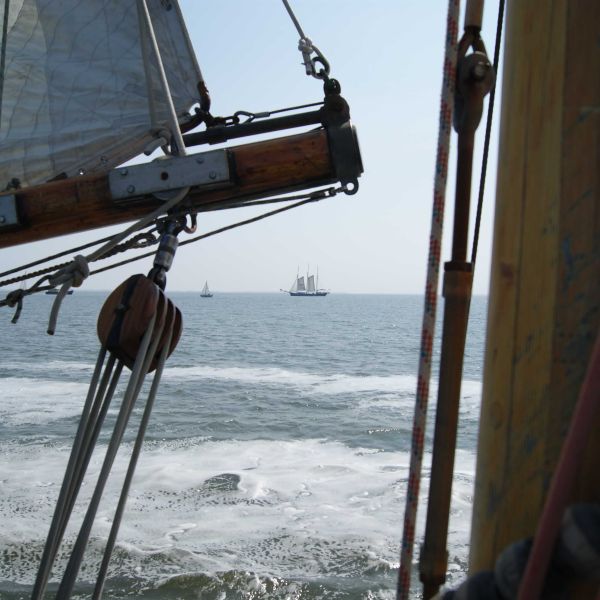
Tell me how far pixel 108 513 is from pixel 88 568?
168 cm

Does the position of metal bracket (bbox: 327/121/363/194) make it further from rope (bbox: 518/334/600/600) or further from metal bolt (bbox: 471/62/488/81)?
rope (bbox: 518/334/600/600)

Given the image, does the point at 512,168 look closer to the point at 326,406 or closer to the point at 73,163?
the point at 73,163

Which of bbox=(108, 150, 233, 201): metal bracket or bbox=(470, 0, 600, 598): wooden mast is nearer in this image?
bbox=(470, 0, 600, 598): wooden mast

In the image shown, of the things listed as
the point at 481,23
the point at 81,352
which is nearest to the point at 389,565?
the point at 481,23

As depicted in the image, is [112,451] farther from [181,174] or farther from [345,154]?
[345,154]

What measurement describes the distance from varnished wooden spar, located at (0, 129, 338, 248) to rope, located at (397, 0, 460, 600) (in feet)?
3.21

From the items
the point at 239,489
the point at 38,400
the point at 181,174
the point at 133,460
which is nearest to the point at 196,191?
the point at 181,174

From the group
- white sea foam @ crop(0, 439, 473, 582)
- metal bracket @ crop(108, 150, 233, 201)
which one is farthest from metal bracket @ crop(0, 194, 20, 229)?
white sea foam @ crop(0, 439, 473, 582)

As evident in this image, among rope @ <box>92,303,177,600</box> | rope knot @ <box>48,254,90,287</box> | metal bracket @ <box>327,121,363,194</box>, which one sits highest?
metal bracket @ <box>327,121,363,194</box>

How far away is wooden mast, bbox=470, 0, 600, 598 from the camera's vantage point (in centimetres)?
99

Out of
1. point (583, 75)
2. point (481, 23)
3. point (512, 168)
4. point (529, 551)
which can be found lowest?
point (529, 551)

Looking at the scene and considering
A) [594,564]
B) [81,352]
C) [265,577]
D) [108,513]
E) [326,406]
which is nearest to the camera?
[594,564]

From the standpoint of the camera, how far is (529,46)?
1.08 metres

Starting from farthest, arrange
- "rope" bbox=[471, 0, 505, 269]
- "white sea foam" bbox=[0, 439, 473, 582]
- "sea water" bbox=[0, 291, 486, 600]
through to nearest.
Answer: "white sea foam" bbox=[0, 439, 473, 582], "sea water" bbox=[0, 291, 486, 600], "rope" bbox=[471, 0, 505, 269]
